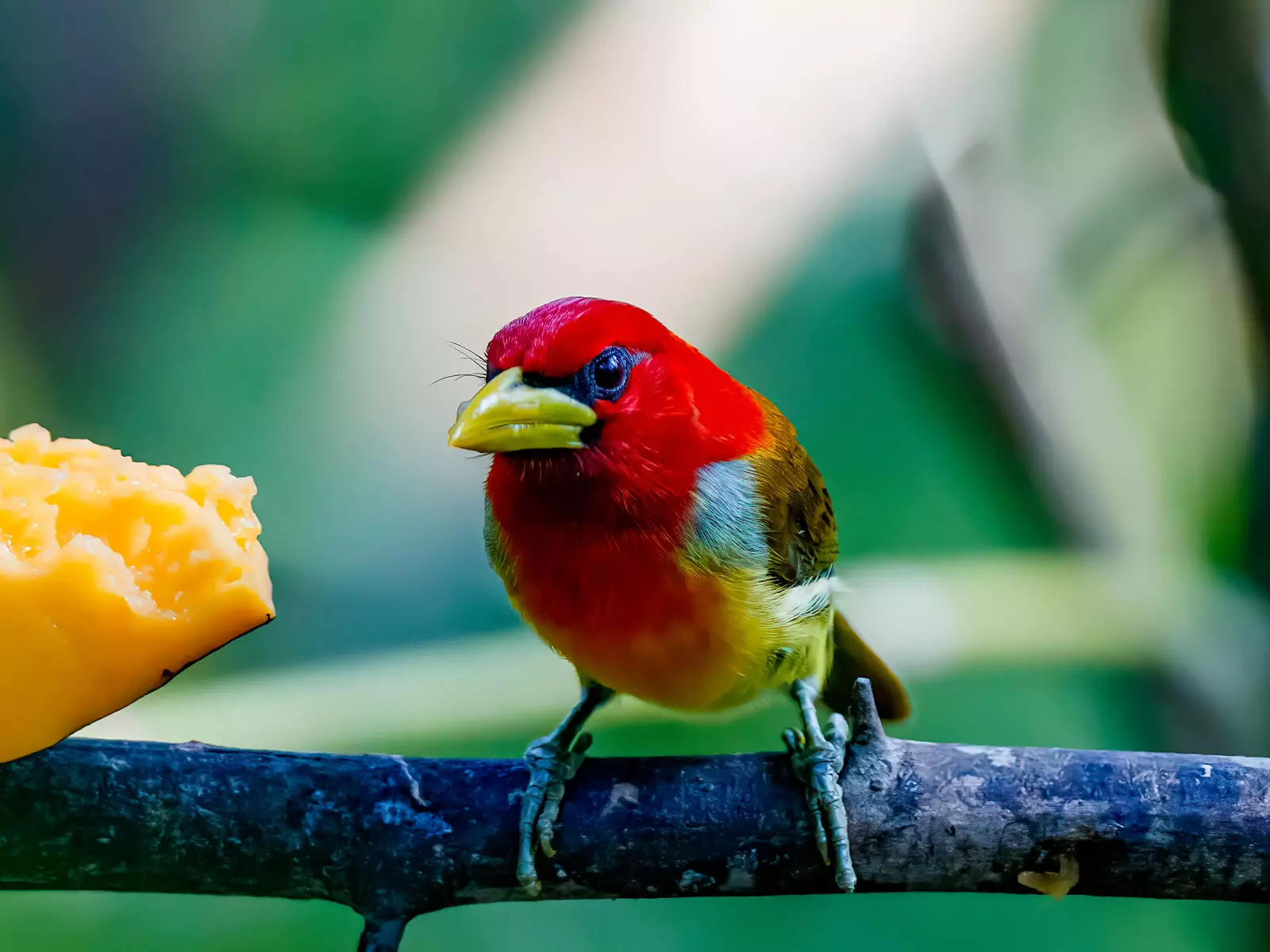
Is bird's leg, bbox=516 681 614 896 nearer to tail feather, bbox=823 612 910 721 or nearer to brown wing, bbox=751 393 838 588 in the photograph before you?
brown wing, bbox=751 393 838 588

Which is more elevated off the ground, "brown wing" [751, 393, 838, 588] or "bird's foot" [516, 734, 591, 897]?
"brown wing" [751, 393, 838, 588]

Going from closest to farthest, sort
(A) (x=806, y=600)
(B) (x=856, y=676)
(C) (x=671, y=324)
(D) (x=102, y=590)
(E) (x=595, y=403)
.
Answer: (D) (x=102, y=590)
(E) (x=595, y=403)
(A) (x=806, y=600)
(B) (x=856, y=676)
(C) (x=671, y=324)

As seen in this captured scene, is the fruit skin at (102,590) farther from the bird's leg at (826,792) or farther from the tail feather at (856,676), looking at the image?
the tail feather at (856,676)

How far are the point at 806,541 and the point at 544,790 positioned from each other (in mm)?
432

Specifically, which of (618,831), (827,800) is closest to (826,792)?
(827,800)

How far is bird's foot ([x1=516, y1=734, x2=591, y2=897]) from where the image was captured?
3.41ft

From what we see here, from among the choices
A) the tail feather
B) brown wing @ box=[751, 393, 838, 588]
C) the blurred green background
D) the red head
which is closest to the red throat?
the red head

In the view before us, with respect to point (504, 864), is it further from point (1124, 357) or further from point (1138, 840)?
point (1124, 357)

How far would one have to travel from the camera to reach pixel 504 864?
1.05 m

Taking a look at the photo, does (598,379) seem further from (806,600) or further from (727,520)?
(806,600)

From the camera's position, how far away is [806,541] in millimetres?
1237

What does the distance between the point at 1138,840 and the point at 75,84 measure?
192 cm

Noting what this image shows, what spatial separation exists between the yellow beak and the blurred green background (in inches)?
32.6

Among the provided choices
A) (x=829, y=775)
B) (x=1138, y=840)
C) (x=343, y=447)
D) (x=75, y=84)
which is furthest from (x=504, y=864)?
(x=75, y=84)
